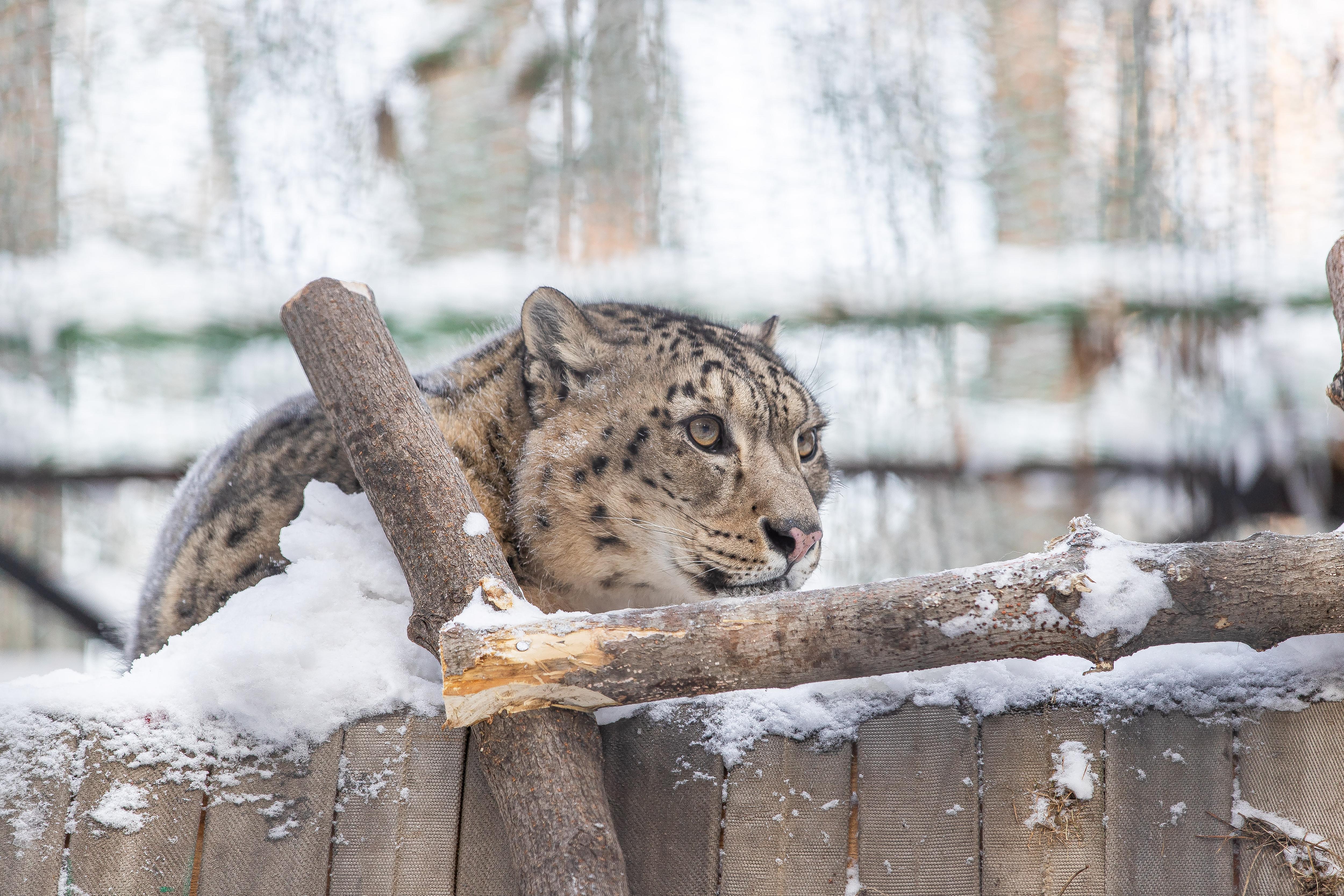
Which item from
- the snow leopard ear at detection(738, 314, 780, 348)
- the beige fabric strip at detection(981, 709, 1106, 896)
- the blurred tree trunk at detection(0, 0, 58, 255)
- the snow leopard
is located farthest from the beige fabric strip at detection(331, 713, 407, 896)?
the blurred tree trunk at detection(0, 0, 58, 255)

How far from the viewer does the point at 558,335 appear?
2625 millimetres

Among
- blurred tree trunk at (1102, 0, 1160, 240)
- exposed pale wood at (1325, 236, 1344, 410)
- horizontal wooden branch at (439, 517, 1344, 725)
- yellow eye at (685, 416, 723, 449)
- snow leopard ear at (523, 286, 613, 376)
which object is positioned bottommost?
horizontal wooden branch at (439, 517, 1344, 725)

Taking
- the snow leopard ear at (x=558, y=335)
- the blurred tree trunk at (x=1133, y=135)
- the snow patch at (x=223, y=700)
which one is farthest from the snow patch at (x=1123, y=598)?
the blurred tree trunk at (x=1133, y=135)

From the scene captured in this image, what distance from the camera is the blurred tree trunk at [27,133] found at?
438 centimetres

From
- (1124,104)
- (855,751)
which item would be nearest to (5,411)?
(855,751)

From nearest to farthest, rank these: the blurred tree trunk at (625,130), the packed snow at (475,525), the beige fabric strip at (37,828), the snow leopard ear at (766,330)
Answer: the beige fabric strip at (37,828)
the packed snow at (475,525)
the snow leopard ear at (766,330)
the blurred tree trunk at (625,130)

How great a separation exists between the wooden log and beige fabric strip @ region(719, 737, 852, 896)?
0.22 meters

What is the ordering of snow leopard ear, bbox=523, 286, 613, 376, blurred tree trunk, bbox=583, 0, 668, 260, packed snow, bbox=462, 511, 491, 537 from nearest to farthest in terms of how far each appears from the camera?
packed snow, bbox=462, 511, 491, 537 → snow leopard ear, bbox=523, 286, 613, 376 → blurred tree trunk, bbox=583, 0, 668, 260

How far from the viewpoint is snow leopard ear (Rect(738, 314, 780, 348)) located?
10.4 feet

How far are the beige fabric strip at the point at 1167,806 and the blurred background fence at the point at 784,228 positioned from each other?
197cm

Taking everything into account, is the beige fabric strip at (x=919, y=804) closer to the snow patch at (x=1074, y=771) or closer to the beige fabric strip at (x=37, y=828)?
the snow patch at (x=1074, y=771)

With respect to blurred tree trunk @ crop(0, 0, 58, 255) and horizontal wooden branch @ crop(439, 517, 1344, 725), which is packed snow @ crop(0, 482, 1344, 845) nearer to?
horizontal wooden branch @ crop(439, 517, 1344, 725)

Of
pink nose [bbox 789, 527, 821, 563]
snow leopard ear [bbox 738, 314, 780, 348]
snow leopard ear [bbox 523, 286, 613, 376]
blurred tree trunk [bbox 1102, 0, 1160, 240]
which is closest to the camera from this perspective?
pink nose [bbox 789, 527, 821, 563]

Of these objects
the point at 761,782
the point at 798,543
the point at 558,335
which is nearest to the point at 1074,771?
the point at 761,782
